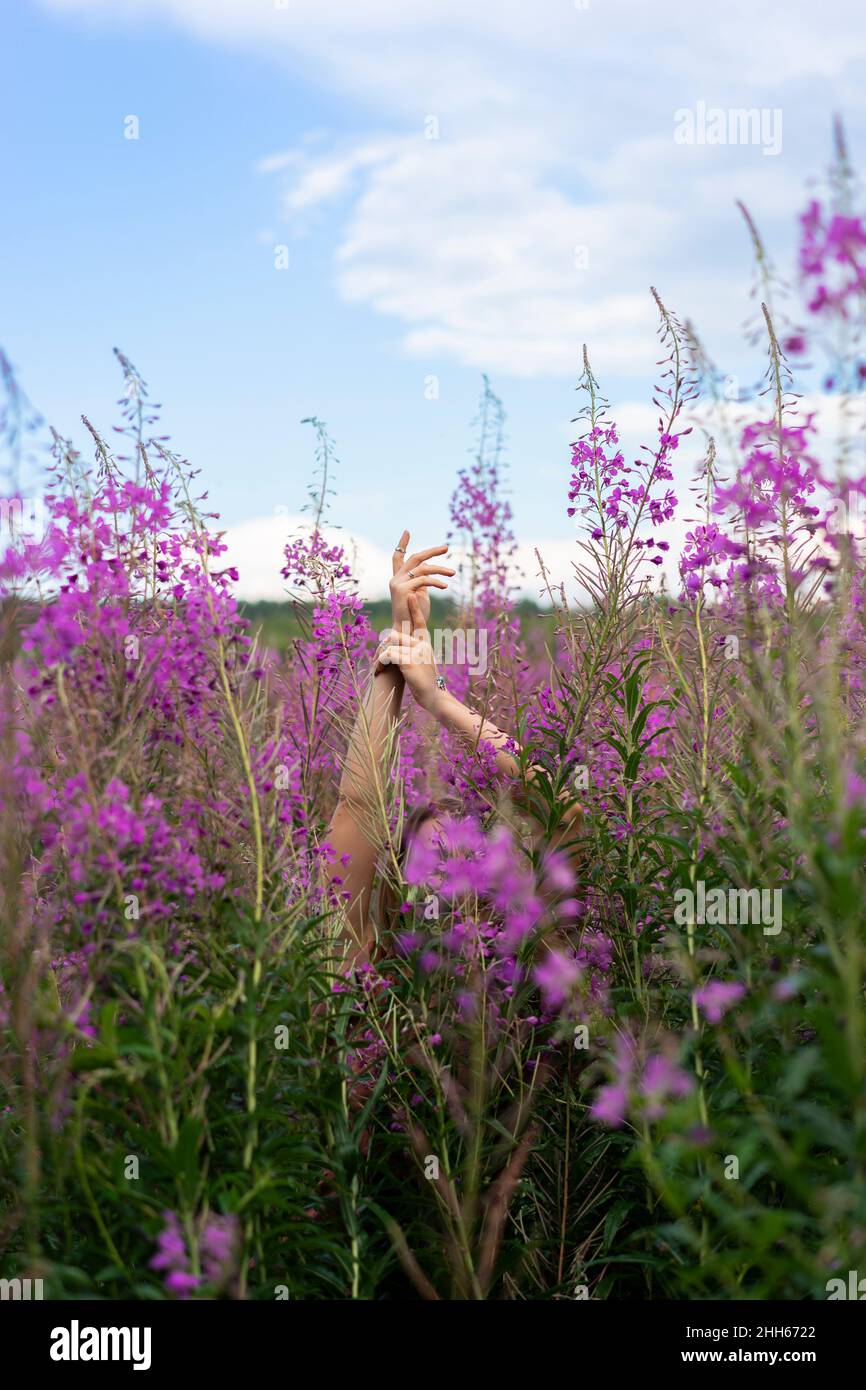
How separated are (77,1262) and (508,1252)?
145 cm

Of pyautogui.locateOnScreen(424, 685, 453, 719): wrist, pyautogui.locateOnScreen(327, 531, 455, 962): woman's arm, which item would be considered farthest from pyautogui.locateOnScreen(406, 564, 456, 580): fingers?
pyautogui.locateOnScreen(424, 685, 453, 719): wrist

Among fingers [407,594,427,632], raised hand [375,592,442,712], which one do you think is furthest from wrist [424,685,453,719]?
fingers [407,594,427,632]

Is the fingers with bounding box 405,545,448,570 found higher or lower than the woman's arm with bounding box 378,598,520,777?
higher

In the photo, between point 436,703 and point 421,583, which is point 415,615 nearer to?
point 421,583

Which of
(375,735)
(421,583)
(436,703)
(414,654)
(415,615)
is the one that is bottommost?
(375,735)

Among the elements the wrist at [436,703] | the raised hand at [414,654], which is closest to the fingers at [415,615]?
the raised hand at [414,654]

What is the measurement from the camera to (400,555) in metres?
4.71

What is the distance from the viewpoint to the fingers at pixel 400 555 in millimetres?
4688

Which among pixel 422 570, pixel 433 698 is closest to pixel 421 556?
pixel 422 570

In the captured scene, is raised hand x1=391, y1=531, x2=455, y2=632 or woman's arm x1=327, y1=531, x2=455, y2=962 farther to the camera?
raised hand x1=391, y1=531, x2=455, y2=632

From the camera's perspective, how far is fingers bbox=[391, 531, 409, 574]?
469cm

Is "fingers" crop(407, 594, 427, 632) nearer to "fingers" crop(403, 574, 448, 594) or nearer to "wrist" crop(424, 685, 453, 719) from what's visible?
"fingers" crop(403, 574, 448, 594)
